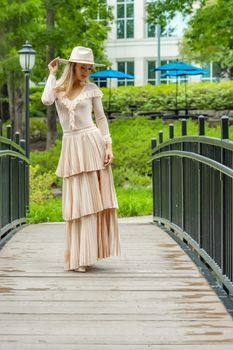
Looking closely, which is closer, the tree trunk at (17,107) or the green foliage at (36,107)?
the tree trunk at (17,107)

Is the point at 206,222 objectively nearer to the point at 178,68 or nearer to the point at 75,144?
the point at 75,144

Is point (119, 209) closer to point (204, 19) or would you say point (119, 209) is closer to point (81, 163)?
point (204, 19)

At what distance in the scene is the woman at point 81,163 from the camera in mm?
8852

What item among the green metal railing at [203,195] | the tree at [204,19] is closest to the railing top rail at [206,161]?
the green metal railing at [203,195]

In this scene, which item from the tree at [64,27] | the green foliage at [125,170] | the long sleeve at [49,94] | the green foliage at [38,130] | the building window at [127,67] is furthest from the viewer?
the building window at [127,67]

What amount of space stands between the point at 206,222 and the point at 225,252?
52.4 inches

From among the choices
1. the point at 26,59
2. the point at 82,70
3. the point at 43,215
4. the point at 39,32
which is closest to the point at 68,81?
the point at 82,70

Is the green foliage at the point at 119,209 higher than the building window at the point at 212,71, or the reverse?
the building window at the point at 212,71

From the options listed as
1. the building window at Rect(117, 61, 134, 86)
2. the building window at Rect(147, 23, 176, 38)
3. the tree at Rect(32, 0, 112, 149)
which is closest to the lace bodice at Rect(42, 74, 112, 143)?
the tree at Rect(32, 0, 112, 149)

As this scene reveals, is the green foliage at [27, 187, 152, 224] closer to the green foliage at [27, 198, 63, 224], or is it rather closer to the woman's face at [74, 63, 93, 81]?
the green foliage at [27, 198, 63, 224]

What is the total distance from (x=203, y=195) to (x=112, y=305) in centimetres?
223

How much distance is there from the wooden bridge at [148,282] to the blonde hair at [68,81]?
1.18 m

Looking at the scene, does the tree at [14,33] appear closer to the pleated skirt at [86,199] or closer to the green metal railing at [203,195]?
the green metal railing at [203,195]

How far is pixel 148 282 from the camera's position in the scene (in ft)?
27.1
